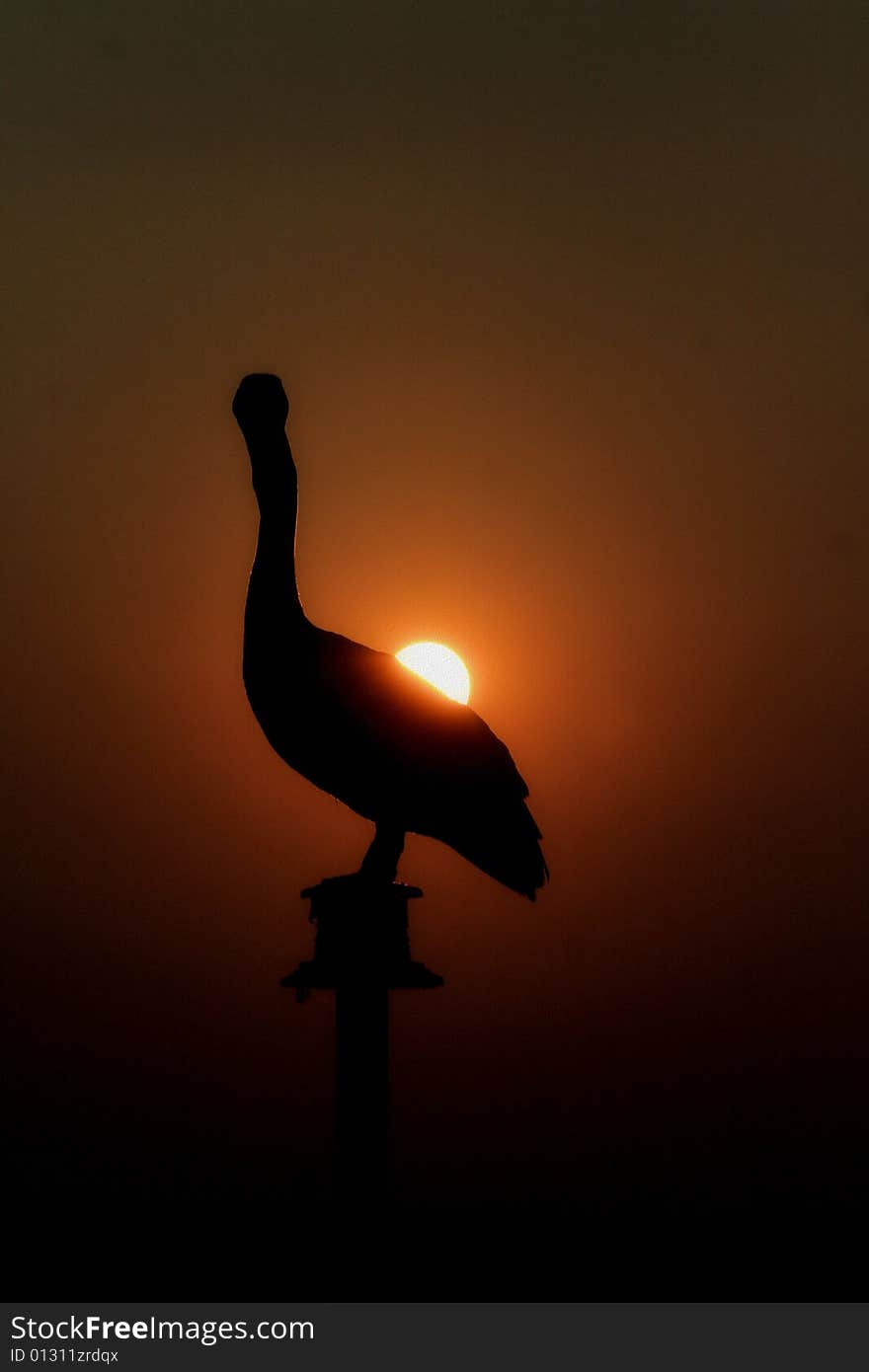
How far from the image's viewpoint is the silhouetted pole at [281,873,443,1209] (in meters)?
3.10

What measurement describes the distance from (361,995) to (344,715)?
114cm

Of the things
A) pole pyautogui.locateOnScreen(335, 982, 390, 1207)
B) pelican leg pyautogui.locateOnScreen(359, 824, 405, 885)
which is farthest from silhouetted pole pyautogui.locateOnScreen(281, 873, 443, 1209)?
pelican leg pyautogui.locateOnScreen(359, 824, 405, 885)

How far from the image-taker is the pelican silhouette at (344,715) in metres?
4.11

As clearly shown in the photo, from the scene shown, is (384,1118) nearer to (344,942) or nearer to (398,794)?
(344,942)

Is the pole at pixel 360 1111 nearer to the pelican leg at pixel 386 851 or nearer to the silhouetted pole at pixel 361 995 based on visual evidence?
the silhouetted pole at pixel 361 995

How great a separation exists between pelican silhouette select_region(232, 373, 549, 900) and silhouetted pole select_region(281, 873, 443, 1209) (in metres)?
0.69

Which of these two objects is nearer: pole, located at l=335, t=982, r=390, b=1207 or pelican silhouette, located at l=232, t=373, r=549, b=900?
pole, located at l=335, t=982, r=390, b=1207

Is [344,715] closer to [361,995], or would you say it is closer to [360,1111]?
[361,995]

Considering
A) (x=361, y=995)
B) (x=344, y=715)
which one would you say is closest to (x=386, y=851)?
(x=344, y=715)

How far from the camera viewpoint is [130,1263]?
7.62 metres

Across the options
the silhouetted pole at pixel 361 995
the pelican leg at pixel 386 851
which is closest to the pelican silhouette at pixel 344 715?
the pelican leg at pixel 386 851

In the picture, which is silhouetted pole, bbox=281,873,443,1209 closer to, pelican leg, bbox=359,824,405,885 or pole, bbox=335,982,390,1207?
pole, bbox=335,982,390,1207

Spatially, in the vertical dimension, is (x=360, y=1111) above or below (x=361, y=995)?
below

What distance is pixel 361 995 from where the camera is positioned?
3.19m
